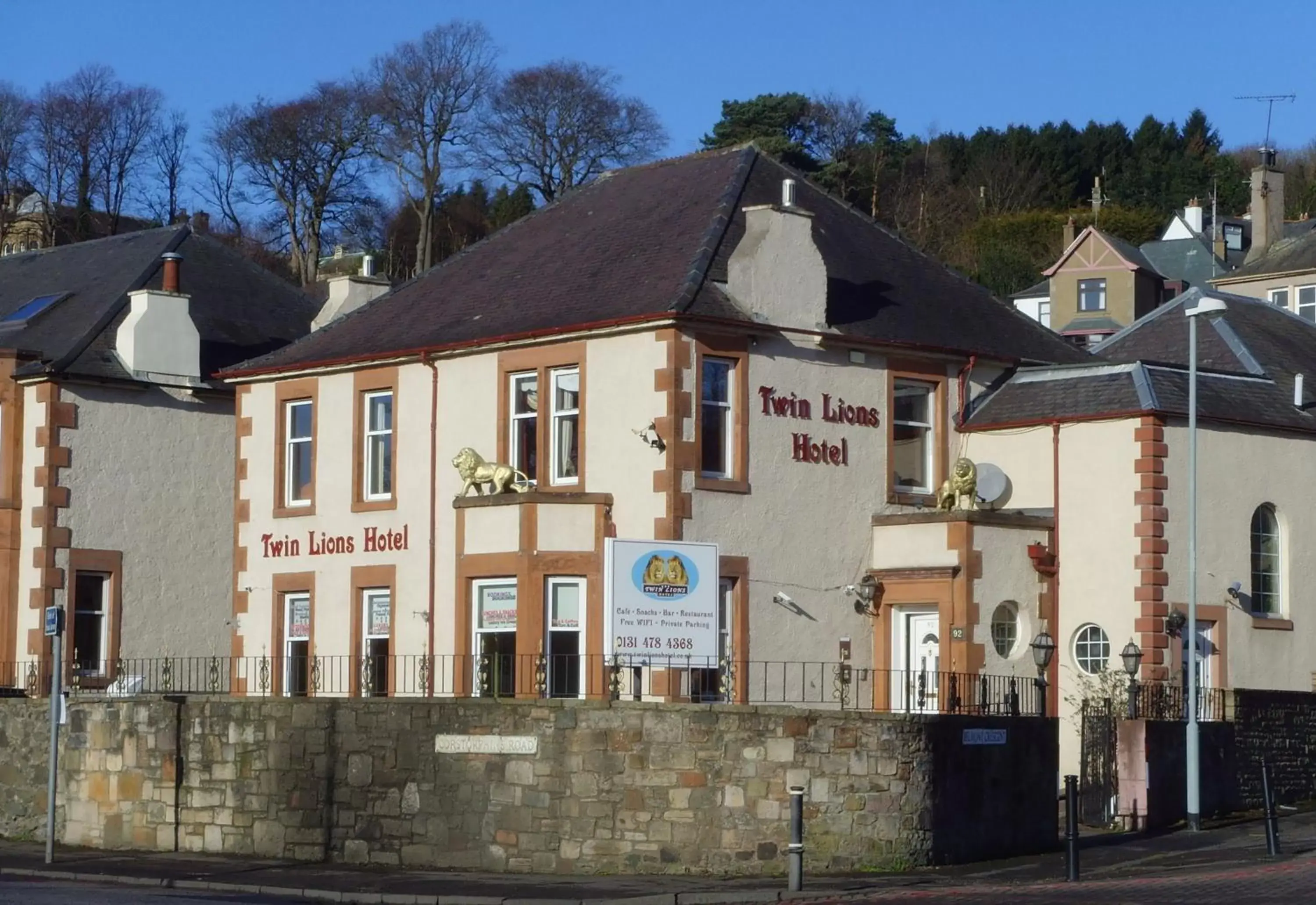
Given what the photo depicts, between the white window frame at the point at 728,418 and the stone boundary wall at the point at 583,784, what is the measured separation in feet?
20.6

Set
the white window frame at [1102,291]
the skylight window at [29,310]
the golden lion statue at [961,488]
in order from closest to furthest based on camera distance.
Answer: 1. the golden lion statue at [961,488]
2. the skylight window at [29,310]
3. the white window frame at [1102,291]

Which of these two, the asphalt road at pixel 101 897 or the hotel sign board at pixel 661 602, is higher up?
the hotel sign board at pixel 661 602

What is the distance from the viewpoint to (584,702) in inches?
1009

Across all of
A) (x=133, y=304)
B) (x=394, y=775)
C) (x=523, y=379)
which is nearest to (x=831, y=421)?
(x=523, y=379)

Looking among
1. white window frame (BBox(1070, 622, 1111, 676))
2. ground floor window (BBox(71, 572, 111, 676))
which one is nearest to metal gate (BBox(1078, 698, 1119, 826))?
white window frame (BBox(1070, 622, 1111, 676))

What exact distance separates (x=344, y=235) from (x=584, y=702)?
59.9m

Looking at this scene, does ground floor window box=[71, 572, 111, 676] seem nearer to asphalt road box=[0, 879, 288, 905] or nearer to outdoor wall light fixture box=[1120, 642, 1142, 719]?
asphalt road box=[0, 879, 288, 905]

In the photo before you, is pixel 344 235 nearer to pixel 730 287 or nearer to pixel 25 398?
pixel 25 398

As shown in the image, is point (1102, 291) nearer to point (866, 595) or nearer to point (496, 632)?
point (866, 595)

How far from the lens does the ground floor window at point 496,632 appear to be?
31.1m

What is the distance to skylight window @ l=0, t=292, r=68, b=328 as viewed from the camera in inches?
1558

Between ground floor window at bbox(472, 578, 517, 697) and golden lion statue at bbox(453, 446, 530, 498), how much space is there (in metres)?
1.32

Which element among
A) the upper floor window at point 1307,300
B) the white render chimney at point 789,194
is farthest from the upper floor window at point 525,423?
the upper floor window at point 1307,300

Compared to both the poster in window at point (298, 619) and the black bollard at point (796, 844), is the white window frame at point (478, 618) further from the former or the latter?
the black bollard at point (796, 844)
